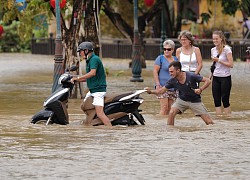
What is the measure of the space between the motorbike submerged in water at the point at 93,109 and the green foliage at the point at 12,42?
127 feet

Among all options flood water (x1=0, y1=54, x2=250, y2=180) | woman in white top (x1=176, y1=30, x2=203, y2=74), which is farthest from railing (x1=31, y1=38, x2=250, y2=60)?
woman in white top (x1=176, y1=30, x2=203, y2=74)

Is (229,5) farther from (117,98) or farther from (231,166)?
(231,166)

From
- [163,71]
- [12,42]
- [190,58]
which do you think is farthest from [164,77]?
[12,42]

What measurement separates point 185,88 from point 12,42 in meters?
40.6

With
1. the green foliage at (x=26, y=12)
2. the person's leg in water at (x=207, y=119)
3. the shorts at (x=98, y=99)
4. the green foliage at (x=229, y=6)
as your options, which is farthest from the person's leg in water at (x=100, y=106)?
the green foliage at (x=229, y=6)

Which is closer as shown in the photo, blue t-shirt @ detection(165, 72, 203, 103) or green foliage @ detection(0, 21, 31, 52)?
blue t-shirt @ detection(165, 72, 203, 103)

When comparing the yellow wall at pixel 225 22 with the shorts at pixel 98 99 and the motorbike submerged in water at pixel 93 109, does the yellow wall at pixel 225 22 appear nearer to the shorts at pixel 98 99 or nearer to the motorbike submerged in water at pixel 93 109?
the motorbike submerged in water at pixel 93 109

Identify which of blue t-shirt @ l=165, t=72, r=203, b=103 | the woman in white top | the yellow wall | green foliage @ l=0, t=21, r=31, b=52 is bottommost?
green foliage @ l=0, t=21, r=31, b=52

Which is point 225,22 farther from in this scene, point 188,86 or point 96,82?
point 188,86

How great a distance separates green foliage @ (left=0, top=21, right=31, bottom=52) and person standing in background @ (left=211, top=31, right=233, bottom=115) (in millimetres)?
36883

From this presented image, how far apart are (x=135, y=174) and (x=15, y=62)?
106 feet

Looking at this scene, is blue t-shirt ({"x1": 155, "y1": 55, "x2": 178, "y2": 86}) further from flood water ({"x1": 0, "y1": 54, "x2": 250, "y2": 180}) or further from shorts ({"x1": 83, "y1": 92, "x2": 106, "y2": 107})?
shorts ({"x1": 83, "y1": 92, "x2": 106, "y2": 107})

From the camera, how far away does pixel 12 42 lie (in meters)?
55.8

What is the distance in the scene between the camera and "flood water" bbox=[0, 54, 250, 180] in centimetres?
1132
